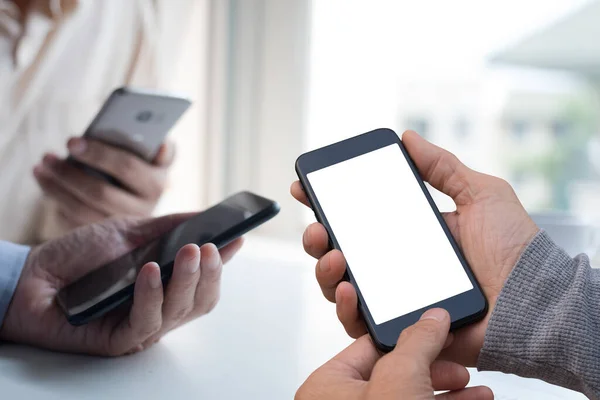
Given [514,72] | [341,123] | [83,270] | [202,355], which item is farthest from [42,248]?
[514,72]

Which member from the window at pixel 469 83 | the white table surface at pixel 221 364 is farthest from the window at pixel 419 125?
the white table surface at pixel 221 364

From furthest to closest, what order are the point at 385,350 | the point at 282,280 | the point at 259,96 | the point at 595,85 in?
the point at 259,96 < the point at 595,85 < the point at 282,280 < the point at 385,350

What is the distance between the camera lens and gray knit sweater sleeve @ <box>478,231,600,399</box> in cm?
40

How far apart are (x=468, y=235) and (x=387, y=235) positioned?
0.06 metres

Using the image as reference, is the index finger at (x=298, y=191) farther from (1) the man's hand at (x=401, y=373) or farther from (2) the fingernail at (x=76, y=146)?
(2) the fingernail at (x=76, y=146)

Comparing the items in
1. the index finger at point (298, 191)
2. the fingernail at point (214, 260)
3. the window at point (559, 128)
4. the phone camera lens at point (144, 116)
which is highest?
the phone camera lens at point (144, 116)

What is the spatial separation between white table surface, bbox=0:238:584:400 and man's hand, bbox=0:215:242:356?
15mm

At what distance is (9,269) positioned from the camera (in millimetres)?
551

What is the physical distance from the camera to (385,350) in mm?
410

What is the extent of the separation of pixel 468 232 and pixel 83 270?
358mm

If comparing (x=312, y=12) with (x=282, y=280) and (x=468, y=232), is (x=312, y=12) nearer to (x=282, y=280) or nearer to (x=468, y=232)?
(x=282, y=280)

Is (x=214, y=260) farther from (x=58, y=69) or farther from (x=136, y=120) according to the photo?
(x=58, y=69)

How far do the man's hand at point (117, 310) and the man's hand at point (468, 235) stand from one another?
10 centimetres

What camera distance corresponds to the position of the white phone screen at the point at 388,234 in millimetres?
444
